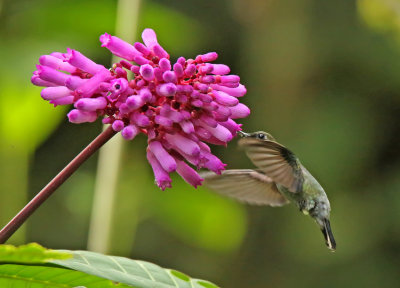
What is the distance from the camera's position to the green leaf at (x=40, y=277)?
7.54 ft

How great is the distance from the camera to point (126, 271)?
245 cm

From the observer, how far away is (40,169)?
893 centimetres

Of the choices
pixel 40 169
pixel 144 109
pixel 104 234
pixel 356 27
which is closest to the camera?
pixel 144 109

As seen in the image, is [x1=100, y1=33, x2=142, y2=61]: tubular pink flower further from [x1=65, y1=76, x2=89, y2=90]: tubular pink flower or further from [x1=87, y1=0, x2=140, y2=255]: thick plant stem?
[x1=87, y1=0, x2=140, y2=255]: thick plant stem

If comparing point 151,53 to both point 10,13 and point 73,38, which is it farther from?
point 10,13

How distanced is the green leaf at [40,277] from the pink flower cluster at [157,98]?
516mm

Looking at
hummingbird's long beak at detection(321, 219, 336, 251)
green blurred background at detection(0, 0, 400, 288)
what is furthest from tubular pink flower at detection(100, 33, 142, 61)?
green blurred background at detection(0, 0, 400, 288)

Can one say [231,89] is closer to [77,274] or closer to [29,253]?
[77,274]

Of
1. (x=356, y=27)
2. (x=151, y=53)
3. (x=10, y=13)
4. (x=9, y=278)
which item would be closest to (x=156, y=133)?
(x=151, y=53)

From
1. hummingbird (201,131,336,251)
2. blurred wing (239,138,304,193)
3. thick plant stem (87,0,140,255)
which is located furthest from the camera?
thick plant stem (87,0,140,255)

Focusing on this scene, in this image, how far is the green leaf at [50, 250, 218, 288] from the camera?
2.28 m

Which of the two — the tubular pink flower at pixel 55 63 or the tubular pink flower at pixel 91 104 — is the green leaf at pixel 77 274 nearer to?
the tubular pink flower at pixel 91 104

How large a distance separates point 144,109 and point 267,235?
274 inches

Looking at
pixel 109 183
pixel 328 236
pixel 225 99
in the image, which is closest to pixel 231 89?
pixel 225 99
